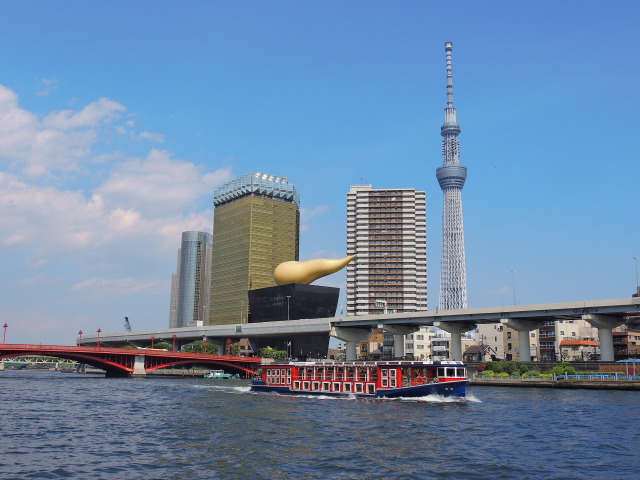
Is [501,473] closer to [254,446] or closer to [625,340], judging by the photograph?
Result: [254,446]

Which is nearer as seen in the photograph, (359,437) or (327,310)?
(359,437)

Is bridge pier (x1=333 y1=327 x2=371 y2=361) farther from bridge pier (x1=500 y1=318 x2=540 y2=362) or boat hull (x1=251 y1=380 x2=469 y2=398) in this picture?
boat hull (x1=251 y1=380 x2=469 y2=398)

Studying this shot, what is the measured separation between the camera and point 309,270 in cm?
17612

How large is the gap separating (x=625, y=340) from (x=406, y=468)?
12208cm

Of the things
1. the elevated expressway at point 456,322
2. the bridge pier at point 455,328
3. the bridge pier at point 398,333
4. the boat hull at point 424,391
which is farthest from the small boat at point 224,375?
the boat hull at point 424,391

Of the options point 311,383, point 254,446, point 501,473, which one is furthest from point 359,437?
point 311,383

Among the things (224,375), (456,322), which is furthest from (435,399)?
(224,375)

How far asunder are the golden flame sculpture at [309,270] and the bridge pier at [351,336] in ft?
98.5

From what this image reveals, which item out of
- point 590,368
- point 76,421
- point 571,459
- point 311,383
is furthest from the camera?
point 590,368

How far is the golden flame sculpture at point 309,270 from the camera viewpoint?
175m

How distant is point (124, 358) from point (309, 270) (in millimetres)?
58547

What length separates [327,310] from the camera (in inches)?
7210

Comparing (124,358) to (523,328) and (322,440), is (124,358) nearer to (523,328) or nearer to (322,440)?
(523,328)

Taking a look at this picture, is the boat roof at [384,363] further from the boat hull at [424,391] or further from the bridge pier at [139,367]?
the bridge pier at [139,367]
